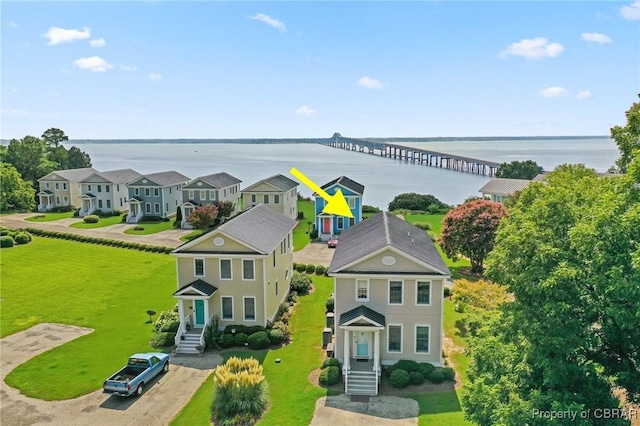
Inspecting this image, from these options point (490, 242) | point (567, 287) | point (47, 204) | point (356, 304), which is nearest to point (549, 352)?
point (567, 287)

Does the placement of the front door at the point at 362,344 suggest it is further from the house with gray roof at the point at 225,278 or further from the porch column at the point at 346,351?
the house with gray roof at the point at 225,278

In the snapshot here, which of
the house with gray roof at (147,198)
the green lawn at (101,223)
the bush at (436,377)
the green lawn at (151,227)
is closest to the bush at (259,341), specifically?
the bush at (436,377)

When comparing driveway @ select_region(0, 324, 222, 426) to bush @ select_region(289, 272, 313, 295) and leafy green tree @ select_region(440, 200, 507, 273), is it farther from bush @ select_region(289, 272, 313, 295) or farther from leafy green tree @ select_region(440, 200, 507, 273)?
leafy green tree @ select_region(440, 200, 507, 273)

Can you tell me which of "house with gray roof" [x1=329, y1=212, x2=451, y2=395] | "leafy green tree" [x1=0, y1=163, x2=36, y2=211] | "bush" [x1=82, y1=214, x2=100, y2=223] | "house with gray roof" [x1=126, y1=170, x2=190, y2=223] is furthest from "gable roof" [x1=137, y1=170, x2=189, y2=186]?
"house with gray roof" [x1=329, y1=212, x2=451, y2=395]

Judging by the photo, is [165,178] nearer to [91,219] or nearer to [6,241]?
[91,219]

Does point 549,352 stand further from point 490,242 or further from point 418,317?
point 490,242
